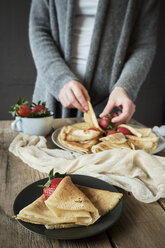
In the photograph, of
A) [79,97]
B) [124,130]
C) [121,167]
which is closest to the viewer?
[121,167]

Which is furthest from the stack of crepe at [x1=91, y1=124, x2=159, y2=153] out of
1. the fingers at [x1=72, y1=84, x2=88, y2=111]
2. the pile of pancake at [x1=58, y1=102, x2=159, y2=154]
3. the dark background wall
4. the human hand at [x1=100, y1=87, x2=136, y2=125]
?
the dark background wall

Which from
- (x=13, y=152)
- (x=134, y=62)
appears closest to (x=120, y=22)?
(x=134, y=62)

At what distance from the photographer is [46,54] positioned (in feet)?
4.70

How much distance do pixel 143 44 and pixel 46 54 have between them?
1.99 feet

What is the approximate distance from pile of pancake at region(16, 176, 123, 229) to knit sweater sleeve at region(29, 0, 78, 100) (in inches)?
32.3

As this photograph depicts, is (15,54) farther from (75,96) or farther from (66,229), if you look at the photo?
(66,229)

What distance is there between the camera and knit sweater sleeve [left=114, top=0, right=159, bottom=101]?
145 cm

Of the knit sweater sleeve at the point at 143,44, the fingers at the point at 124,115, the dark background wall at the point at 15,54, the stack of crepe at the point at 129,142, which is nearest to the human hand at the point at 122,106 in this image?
the fingers at the point at 124,115

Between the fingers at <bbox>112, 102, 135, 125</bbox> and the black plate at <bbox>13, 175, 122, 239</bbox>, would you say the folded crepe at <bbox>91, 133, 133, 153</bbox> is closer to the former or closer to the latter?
→ the fingers at <bbox>112, 102, 135, 125</bbox>

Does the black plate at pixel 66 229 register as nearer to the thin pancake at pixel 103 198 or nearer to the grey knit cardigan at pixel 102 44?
the thin pancake at pixel 103 198

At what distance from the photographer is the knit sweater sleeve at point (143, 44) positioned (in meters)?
1.45

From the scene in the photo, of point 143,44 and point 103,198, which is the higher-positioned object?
point 143,44

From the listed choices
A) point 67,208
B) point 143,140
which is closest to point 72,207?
point 67,208

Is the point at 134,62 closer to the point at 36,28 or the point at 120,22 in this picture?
the point at 120,22
